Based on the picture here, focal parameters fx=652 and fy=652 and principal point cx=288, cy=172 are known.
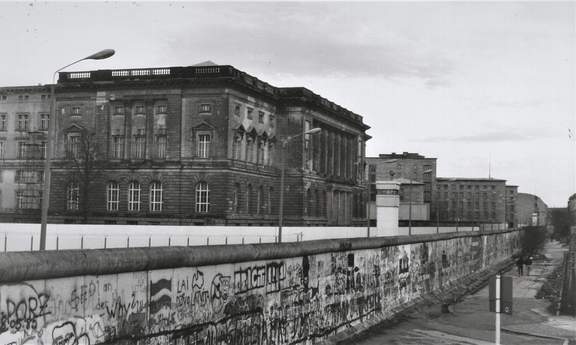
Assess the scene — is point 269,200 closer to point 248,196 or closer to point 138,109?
point 248,196

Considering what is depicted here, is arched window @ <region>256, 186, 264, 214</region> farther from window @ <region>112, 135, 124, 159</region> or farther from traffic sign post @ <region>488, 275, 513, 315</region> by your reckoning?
traffic sign post @ <region>488, 275, 513, 315</region>

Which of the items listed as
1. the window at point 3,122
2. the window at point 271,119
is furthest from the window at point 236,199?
the window at point 3,122

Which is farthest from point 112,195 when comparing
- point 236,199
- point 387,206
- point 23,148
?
point 387,206

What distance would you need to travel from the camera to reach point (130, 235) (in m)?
34.8

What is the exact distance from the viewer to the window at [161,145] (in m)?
67.6

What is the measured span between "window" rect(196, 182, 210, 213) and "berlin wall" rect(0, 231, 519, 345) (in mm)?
39770

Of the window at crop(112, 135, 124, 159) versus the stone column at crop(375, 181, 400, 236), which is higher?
the window at crop(112, 135, 124, 159)

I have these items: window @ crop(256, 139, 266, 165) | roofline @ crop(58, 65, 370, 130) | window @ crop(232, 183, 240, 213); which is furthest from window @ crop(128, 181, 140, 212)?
window @ crop(256, 139, 266, 165)

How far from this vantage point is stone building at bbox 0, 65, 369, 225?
2576 inches

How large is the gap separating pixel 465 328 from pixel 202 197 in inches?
1665

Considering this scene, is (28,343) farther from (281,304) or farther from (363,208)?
(363,208)

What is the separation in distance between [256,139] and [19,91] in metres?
26.7

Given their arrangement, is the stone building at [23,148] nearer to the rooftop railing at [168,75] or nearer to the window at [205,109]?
the rooftop railing at [168,75]

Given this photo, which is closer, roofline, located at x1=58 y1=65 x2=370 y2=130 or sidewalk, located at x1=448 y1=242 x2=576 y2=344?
sidewalk, located at x1=448 y1=242 x2=576 y2=344
